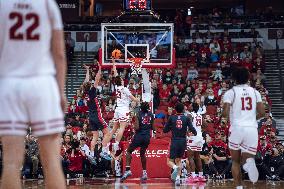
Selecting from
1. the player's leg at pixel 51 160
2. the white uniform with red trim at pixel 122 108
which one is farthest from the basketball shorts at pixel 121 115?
the player's leg at pixel 51 160

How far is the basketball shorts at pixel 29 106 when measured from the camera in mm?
4887

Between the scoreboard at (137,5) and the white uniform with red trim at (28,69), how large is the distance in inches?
703

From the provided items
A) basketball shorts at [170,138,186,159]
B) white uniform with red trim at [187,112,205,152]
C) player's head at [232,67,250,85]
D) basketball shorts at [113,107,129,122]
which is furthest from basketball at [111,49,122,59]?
player's head at [232,67,250,85]

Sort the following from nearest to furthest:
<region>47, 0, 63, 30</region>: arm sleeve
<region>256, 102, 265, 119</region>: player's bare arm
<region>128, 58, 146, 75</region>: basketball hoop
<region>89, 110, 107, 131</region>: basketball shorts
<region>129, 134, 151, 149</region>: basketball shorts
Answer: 1. <region>47, 0, 63, 30</region>: arm sleeve
2. <region>256, 102, 265, 119</region>: player's bare arm
3. <region>129, 134, 151, 149</region>: basketball shorts
4. <region>89, 110, 107, 131</region>: basketball shorts
5. <region>128, 58, 146, 75</region>: basketball hoop

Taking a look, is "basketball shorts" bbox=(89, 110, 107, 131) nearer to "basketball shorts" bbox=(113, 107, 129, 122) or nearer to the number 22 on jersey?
"basketball shorts" bbox=(113, 107, 129, 122)

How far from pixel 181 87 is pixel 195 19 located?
9685 mm

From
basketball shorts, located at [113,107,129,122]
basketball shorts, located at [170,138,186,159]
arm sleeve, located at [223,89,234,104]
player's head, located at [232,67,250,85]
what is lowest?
basketball shorts, located at [170,138,186,159]

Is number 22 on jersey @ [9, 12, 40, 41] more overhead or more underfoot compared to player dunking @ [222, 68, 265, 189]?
more overhead

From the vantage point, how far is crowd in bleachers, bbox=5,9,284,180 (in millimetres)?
17828

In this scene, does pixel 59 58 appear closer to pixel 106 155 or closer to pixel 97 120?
pixel 97 120

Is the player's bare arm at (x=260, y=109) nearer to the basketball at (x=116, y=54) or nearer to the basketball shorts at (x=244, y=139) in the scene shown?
the basketball shorts at (x=244, y=139)

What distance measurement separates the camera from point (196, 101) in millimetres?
19219

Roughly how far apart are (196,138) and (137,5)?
8.51 metres

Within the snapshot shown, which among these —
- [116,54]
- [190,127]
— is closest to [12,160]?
[190,127]
